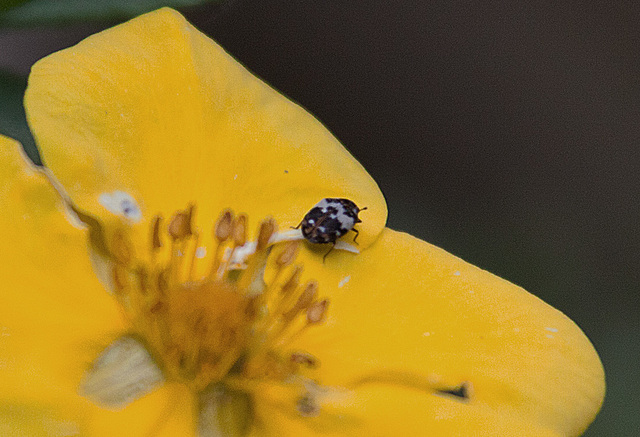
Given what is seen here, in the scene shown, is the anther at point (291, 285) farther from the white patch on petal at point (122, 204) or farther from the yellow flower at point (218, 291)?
the white patch on petal at point (122, 204)

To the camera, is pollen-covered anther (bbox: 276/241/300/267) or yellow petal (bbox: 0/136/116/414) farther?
pollen-covered anther (bbox: 276/241/300/267)

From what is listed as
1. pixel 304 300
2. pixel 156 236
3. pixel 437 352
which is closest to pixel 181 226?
pixel 156 236

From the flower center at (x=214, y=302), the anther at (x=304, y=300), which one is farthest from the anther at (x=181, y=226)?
the anther at (x=304, y=300)

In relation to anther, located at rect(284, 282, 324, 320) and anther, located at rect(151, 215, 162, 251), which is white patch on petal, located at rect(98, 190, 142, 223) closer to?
anther, located at rect(151, 215, 162, 251)

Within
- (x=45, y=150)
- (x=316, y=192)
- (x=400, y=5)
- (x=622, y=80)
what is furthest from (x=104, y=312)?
(x=622, y=80)

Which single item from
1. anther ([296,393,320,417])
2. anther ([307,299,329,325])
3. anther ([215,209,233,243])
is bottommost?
anther ([296,393,320,417])

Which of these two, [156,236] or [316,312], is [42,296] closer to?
[156,236]

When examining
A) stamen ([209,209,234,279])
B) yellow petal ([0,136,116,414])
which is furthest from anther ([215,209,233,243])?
yellow petal ([0,136,116,414])
